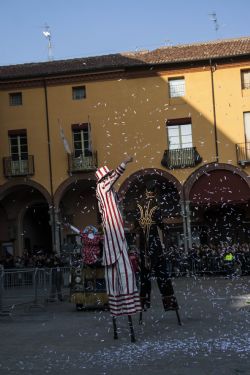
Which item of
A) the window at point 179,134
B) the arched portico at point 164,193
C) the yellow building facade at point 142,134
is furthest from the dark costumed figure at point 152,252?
the window at point 179,134

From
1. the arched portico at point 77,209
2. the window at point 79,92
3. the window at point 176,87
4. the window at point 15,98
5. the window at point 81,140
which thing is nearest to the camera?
the window at point 176,87

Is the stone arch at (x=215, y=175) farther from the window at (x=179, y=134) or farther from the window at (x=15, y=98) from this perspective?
the window at (x=15, y=98)

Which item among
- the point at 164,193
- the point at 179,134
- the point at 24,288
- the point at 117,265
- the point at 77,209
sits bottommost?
the point at 24,288

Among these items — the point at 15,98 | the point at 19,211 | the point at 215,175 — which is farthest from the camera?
the point at 19,211

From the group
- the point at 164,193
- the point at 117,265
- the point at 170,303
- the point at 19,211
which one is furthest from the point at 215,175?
the point at 117,265

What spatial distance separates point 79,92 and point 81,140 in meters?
2.69

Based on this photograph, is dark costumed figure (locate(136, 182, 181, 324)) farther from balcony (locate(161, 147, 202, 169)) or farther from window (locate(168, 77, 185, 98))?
window (locate(168, 77, 185, 98))

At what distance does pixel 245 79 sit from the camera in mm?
33688

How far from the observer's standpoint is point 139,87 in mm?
34031

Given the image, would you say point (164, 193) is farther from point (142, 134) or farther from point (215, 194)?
point (142, 134)

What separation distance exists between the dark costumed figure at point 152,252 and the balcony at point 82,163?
2311 centimetres

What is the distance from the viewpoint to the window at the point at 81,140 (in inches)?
1353

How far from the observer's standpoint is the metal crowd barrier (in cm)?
1487

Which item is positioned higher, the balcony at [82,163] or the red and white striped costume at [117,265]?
the balcony at [82,163]
